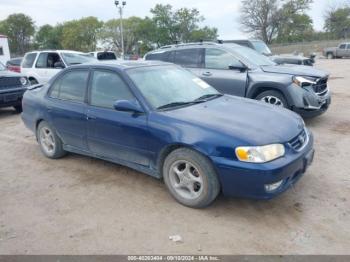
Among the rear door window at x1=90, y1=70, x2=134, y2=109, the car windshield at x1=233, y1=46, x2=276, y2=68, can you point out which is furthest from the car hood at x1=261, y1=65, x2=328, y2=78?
the rear door window at x1=90, y1=70, x2=134, y2=109

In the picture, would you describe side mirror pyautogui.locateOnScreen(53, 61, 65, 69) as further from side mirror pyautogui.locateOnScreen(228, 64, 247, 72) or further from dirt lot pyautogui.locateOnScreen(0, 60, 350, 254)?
dirt lot pyautogui.locateOnScreen(0, 60, 350, 254)

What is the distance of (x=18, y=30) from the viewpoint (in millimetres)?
83625

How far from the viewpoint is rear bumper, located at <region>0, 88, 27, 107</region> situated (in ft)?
30.5

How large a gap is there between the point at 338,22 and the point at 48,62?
249ft

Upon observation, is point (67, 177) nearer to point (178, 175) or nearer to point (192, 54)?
point (178, 175)

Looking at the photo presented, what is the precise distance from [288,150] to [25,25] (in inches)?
3592

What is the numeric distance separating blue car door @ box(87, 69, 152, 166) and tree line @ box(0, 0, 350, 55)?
72.0m

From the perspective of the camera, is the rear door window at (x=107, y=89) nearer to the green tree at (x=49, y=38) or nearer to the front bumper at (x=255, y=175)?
the front bumper at (x=255, y=175)

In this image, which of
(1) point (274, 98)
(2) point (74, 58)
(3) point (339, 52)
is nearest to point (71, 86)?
(1) point (274, 98)

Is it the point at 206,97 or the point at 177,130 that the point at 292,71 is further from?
the point at 177,130

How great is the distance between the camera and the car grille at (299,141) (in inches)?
148

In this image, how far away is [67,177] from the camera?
194 inches

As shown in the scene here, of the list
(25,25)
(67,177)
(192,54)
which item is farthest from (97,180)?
(25,25)

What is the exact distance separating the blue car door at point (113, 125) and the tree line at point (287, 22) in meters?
73.8
